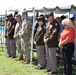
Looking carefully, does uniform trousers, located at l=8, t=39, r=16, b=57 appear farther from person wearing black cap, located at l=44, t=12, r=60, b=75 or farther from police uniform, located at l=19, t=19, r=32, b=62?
person wearing black cap, located at l=44, t=12, r=60, b=75

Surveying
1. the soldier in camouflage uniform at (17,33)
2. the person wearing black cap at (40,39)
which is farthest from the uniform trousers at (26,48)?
the person wearing black cap at (40,39)

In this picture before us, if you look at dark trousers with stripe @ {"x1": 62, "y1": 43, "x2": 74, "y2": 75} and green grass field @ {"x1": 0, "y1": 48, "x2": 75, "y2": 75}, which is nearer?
dark trousers with stripe @ {"x1": 62, "y1": 43, "x2": 74, "y2": 75}

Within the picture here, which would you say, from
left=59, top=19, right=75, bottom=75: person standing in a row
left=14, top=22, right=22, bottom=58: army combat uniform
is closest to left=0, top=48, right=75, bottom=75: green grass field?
left=14, top=22, right=22, bottom=58: army combat uniform

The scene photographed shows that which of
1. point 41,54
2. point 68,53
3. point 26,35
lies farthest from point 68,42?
point 26,35

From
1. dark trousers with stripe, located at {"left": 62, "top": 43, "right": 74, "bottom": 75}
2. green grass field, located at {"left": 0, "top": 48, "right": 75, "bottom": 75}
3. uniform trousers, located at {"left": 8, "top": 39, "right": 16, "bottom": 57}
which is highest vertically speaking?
dark trousers with stripe, located at {"left": 62, "top": 43, "right": 74, "bottom": 75}

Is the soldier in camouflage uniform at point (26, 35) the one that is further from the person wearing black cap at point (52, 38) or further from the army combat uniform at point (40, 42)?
the person wearing black cap at point (52, 38)

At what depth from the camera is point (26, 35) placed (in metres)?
10.9

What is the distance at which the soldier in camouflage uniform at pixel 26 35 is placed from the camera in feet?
35.4

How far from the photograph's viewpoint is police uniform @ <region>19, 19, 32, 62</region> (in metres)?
10.8

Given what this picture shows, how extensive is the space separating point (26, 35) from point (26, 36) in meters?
0.05

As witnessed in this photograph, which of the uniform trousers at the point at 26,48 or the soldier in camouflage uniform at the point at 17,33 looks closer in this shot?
the uniform trousers at the point at 26,48

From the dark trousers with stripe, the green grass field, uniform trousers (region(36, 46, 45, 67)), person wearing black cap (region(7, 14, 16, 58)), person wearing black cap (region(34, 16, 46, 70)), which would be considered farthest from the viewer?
person wearing black cap (region(7, 14, 16, 58))

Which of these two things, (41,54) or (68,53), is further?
(41,54)

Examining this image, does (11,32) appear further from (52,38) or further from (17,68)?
(52,38)
